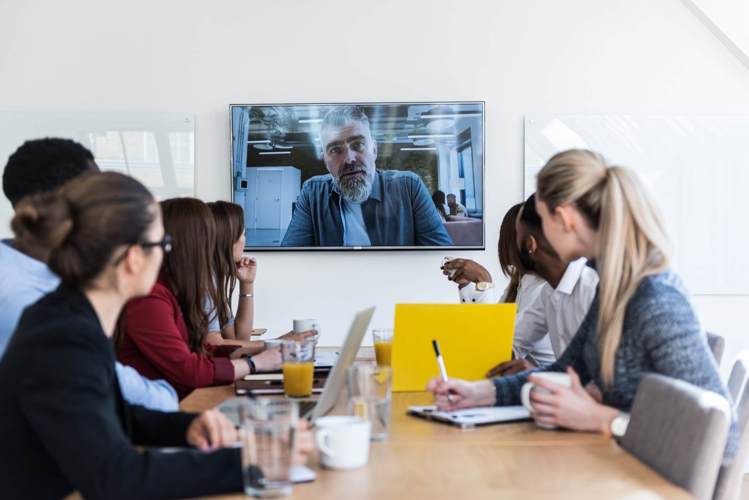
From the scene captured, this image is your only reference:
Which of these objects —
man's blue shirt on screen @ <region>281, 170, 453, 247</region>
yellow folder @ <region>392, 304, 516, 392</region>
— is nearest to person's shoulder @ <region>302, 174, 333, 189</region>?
man's blue shirt on screen @ <region>281, 170, 453, 247</region>

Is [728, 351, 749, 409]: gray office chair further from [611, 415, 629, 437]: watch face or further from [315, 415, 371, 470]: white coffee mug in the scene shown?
[315, 415, 371, 470]: white coffee mug

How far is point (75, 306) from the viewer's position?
1334 millimetres

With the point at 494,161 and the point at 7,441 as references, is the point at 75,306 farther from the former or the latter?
the point at 494,161

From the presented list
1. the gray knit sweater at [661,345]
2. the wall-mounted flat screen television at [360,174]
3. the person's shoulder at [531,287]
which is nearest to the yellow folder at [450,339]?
the gray knit sweater at [661,345]

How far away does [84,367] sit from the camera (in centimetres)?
126

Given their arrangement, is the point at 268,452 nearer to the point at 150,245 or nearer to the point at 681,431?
the point at 150,245

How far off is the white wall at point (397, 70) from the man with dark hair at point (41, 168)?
255 cm

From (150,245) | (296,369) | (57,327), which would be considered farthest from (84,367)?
(296,369)

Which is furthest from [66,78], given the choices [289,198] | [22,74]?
[289,198]

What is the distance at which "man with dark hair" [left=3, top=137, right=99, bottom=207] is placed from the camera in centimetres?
208

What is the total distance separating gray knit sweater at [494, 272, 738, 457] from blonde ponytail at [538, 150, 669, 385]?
0.02m

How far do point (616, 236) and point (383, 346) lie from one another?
916 mm

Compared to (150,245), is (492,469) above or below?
below

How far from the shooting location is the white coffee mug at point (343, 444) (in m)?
1.41
